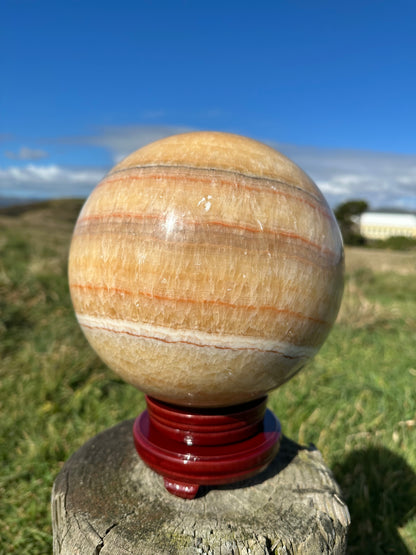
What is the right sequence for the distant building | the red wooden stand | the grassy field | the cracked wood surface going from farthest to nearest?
the distant building, the grassy field, the red wooden stand, the cracked wood surface

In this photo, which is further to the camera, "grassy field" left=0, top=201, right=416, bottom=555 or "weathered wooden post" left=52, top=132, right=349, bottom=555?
"grassy field" left=0, top=201, right=416, bottom=555

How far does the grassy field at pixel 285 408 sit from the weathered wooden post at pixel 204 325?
1.09 m

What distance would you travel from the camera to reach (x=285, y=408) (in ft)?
11.6

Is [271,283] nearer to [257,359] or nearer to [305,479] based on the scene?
→ [257,359]

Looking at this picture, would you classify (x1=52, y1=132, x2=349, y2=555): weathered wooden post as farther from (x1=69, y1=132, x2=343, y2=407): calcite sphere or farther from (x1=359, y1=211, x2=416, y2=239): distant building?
(x1=359, y1=211, x2=416, y2=239): distant building

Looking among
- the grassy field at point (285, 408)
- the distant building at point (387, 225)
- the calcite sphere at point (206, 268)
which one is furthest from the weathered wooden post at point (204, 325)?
the distant building at point (387, 225)

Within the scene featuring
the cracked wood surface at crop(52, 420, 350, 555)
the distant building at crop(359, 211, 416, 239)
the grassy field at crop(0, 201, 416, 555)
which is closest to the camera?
the cracked wood surface at crop(52, 420, 350, 555)

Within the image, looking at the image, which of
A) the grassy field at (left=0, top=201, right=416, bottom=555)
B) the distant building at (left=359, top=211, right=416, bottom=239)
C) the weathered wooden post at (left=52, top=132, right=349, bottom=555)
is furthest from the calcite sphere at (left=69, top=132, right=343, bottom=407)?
the distant building at (left=359, top=211, right=416, bottom=239)

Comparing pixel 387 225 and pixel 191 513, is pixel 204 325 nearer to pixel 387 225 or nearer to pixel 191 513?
pixel 191 513

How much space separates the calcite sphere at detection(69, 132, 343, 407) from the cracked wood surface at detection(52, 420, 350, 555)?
1.36 feet

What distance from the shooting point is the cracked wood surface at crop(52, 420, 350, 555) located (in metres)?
1.42

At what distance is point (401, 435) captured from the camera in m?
3.21

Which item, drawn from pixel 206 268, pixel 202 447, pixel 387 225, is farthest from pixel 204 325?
pixel 387 225

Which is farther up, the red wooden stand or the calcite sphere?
the calcite sphere
